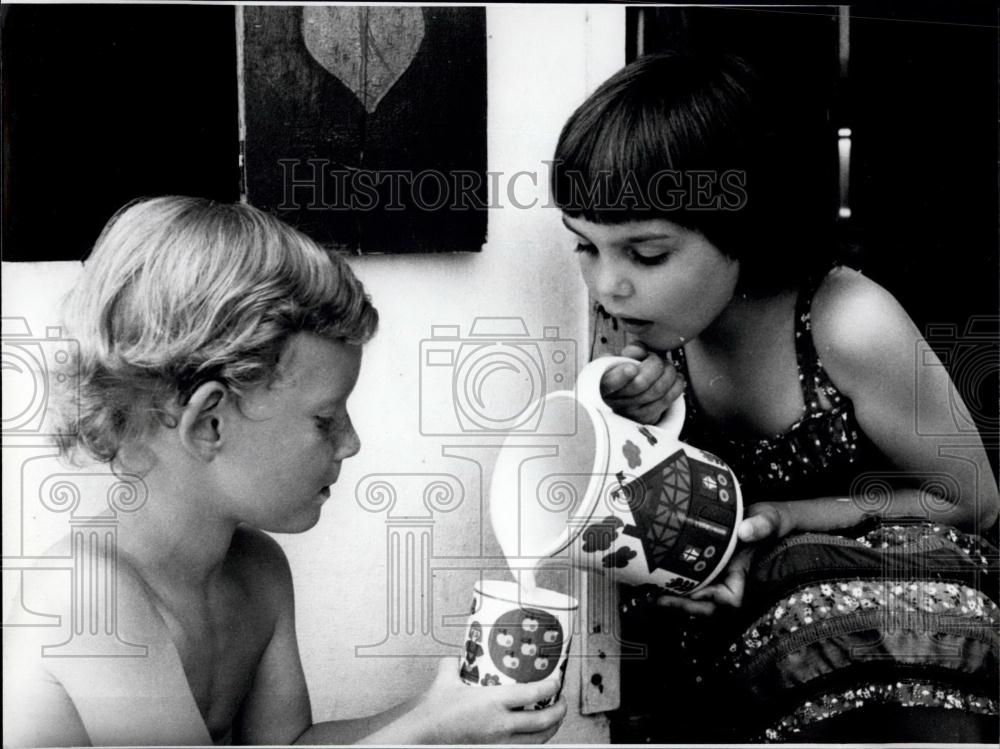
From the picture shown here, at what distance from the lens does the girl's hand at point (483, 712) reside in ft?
3.01

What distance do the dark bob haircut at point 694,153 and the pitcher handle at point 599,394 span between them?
0.12m

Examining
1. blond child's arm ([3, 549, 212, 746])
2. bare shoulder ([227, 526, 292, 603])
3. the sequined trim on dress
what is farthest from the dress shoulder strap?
blond child's arm ([3, 549, 212, 746])

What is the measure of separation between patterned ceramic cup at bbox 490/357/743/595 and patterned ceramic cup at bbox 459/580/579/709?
0.15 ft

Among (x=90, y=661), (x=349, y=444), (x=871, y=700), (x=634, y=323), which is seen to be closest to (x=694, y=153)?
(x=634, y=323)

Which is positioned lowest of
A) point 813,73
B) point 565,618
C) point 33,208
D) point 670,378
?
point 565,618

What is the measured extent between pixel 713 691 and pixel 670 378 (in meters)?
0.28

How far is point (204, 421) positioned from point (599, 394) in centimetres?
32

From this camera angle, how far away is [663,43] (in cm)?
97

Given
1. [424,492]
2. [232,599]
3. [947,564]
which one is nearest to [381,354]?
[424,492]

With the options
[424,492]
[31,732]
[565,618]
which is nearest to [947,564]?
[565,618]

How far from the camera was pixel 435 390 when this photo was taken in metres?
0.98

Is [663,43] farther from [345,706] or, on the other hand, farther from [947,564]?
[345,706]

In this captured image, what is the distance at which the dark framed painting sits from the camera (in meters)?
0.95

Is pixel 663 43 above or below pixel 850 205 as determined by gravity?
above
